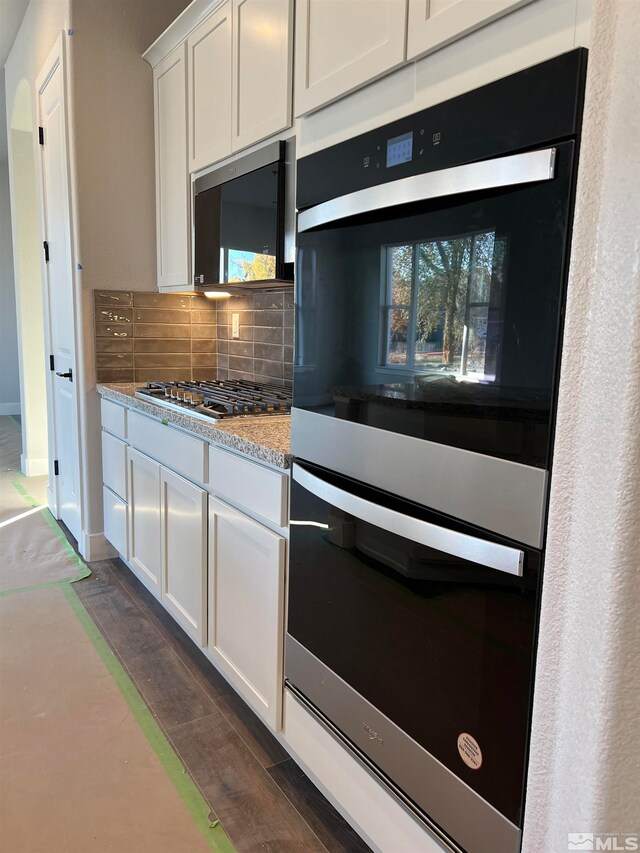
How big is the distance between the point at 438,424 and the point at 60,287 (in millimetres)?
2748

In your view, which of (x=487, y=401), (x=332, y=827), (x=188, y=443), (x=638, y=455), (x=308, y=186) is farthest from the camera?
(x=188, y=443)

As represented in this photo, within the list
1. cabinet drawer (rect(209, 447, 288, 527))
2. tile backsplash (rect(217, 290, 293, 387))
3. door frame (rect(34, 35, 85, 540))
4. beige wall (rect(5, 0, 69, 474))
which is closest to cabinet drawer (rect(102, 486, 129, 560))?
door frame (rect(34, 35, 85, 540))

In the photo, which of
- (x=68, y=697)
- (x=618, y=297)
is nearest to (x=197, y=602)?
(x=68, y=697)

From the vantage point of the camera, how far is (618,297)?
533 mm

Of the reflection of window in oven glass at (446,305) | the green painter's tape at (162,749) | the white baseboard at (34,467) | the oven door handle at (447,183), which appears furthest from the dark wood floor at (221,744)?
the white baseboard at (34,467)

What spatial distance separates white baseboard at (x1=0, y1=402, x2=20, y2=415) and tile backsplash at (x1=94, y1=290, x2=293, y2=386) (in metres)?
5.44

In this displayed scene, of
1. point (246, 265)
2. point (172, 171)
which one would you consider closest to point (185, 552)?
point (246, 265)

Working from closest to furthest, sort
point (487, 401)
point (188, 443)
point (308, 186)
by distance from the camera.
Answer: point (487, 401) → point (308, 186) → point (188, 443)

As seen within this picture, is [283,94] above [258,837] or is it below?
above

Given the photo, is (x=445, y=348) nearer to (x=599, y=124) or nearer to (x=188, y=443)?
(x=599, y=124)

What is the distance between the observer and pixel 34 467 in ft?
15.8

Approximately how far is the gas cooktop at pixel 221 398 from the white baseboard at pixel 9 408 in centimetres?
586

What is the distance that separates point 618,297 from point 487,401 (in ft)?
1.45

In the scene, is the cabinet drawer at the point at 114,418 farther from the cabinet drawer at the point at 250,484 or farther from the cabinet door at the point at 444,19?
the cabinet door at the point at 444,19
